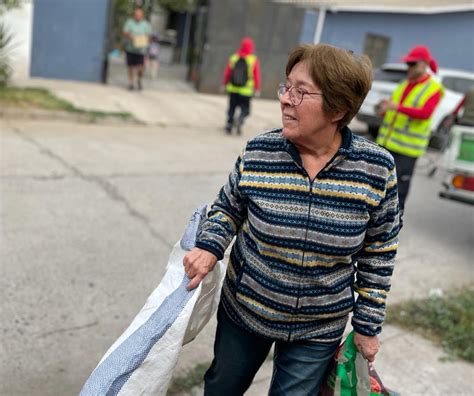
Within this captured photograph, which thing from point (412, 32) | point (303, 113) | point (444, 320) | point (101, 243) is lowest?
point (101, 243)

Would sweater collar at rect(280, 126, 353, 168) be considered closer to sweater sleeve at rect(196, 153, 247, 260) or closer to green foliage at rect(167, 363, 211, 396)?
sweater sleeve at rect(196, 153, 247, 260)

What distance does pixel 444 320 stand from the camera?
13.0 ft

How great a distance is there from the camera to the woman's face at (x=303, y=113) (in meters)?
1.81

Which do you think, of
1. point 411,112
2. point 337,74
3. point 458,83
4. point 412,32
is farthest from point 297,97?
point 412,32

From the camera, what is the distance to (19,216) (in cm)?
480

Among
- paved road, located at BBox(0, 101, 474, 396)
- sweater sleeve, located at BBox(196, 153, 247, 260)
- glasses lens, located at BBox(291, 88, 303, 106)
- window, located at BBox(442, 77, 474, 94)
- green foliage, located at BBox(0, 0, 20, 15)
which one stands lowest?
paved road, located at BBox(0, 101, 474, 396)

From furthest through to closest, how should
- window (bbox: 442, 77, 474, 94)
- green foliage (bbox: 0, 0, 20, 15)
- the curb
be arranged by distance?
window (bbox: 442, 77, 474, 94) → green foliage (bbox: 0, 0, 20, 15) → the curb

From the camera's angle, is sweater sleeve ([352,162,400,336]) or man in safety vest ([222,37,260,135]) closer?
sweater sleeve ([352,162,400,336])

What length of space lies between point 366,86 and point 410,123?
351 centimetres

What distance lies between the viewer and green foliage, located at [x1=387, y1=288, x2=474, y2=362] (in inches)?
147

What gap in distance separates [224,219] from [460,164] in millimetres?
4157

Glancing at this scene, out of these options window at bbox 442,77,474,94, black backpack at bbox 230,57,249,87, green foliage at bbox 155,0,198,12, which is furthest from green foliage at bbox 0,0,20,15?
green foliage at bbox 155,0,198,12

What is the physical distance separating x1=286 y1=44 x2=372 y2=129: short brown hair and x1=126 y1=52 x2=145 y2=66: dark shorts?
10.5 meters

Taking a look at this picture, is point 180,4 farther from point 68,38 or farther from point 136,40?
point 68,38
